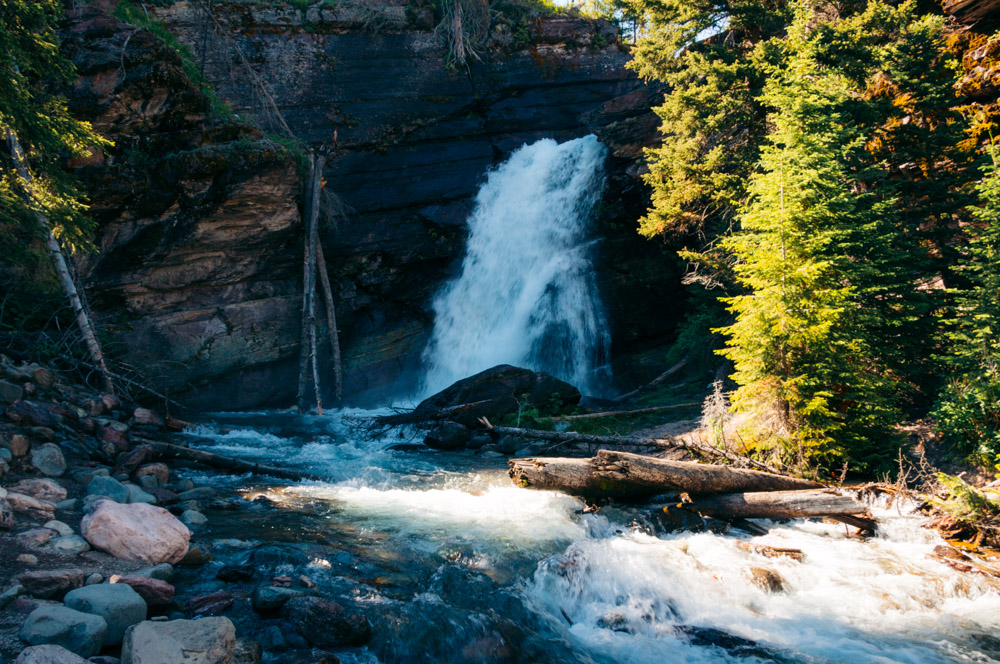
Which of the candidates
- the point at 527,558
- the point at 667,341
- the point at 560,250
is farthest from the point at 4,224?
the point at 667,341

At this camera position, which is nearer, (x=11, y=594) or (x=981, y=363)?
(x=11, y=594)

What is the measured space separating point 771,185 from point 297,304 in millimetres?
16865

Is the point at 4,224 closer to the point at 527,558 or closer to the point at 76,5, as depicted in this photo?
the point at 76,5

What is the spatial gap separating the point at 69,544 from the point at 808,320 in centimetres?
1036

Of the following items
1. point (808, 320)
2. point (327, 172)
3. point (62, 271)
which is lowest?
point (808, 320)

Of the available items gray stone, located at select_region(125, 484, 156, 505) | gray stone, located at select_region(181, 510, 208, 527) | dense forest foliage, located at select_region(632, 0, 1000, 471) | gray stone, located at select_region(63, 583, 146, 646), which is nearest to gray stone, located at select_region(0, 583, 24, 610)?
gray stone, located at select_region(63, 583, 146, 646)

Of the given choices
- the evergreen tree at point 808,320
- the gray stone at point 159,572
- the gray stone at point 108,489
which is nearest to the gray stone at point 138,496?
the gray stone at point 108,489

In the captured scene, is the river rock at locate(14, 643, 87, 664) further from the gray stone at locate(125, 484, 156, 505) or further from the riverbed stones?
the gray stone at locate(125, 484, 156, 505)

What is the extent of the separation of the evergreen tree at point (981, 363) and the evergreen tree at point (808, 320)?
2.80 ft

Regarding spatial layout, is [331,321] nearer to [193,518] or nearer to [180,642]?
[193,518]

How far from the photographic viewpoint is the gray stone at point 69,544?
5.47m

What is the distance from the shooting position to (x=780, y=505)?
805cm

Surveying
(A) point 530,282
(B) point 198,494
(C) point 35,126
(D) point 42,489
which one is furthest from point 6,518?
(A) point 530,282

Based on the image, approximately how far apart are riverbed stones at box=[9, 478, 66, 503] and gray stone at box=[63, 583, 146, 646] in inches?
120
